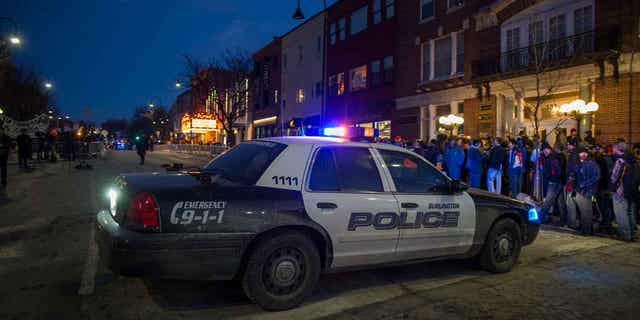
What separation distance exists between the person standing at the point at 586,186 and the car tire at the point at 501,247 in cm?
308

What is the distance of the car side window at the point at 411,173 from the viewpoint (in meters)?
5.12

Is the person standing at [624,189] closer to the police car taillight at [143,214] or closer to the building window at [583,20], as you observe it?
the police car taillight at [143,214]

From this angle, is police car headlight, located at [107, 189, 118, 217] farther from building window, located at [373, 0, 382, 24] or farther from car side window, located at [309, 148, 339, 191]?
building window, located at [373, 0, 382, 24]

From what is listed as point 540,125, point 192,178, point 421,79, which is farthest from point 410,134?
point 192,178

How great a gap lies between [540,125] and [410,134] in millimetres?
7289

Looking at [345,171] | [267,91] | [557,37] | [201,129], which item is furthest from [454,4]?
[201,129]

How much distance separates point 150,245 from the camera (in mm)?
3809

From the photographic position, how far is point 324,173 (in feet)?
15.3

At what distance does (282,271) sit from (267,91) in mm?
41521

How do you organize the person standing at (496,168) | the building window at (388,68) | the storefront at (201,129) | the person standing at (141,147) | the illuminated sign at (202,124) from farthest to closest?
the illuminated sign at (202,124), the storefront at (201,129), the building window at (388,68), the person standing at (141,147), the person standing at (496,168)

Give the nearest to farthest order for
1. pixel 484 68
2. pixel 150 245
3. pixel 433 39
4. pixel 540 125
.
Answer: pixel 150 245, pixel 540 125, pixel 484 68, pixel 433 39

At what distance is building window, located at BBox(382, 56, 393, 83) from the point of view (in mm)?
25547

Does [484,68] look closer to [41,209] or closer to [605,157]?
[605,157]

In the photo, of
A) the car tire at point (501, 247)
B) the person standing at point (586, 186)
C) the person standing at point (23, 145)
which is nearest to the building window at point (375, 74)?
the person standing at point (23, 145)
